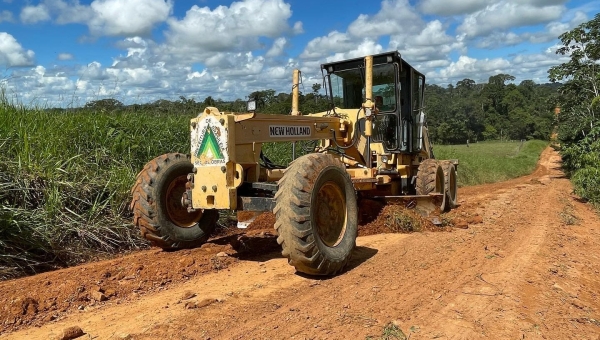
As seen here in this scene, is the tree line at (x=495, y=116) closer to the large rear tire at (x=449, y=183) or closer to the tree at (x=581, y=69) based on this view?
the tree at (x=581, y=69)

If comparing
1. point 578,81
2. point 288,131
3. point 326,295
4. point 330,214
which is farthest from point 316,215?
point 578,81

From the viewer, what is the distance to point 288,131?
222 inches

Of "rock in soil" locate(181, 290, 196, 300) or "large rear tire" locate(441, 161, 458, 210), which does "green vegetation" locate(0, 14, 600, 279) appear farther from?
"large rear tire" locate(441, 161, 458, 210)

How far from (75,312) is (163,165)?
209 cm

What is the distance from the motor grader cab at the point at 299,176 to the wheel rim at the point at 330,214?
1cm

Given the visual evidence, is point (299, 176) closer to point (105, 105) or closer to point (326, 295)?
point (326, 295)

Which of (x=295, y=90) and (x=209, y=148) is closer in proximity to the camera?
(x=209, y=148)

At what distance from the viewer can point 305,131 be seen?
19.8 ft

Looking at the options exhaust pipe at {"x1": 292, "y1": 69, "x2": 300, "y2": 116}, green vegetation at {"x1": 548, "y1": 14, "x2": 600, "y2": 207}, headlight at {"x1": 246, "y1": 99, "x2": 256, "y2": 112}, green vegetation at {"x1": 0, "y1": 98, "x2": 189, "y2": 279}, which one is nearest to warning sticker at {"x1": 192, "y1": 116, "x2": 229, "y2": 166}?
headlight at {"x1": 246, "y1": 99, "x2": 256, "y2": 112}

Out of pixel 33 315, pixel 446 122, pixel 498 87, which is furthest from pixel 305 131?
pixel 498 87

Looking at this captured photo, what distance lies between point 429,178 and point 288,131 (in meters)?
3.53

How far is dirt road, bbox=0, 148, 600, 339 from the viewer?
3.51 metres

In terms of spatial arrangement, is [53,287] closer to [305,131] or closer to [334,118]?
[305,131]

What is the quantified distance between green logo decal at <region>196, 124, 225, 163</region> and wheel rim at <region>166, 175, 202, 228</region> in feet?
3.03
